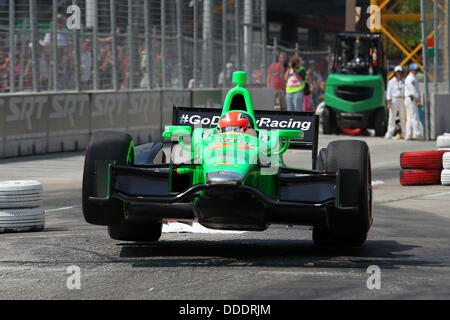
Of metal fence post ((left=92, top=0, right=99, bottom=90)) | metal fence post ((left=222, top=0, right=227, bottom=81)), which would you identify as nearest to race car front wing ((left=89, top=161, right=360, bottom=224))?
metal fence post ((left=92, top=0, right=99, bottom=90))

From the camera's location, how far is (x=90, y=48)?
23.4 m

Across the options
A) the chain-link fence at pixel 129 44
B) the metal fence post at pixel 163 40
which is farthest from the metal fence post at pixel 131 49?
the metal fence post at pixel 163 40

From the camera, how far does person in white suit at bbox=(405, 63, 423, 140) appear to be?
87.7ft

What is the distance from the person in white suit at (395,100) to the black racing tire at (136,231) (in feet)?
58.3

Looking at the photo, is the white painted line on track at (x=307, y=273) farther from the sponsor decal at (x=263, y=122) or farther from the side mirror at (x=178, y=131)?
the sponsor decal at (x=263, y=122)

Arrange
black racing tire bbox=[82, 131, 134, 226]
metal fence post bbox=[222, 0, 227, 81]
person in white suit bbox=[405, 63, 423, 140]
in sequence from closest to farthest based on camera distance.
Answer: black racing tire bbox=[82, 131, 134, 226] → person in white suit bbox=[405, 63, 423, 140] → metal fence post bbox=[222, 0, 227, 81]

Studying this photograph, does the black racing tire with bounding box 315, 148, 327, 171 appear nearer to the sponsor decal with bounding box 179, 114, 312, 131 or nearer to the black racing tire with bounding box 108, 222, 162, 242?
the sponsor decal with bounding box 179, 114, 312, 131

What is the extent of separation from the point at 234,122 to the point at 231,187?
1.34 meters

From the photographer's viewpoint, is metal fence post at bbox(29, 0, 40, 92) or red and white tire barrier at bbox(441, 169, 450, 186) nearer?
red and white tire barrier at bbox(441, 169, 450, 186)

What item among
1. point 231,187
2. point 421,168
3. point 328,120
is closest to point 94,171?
point 231,187

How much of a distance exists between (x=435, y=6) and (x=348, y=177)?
66.0 ft

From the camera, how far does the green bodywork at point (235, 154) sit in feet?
29.0

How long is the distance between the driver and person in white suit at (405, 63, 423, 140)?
Answer: 17.4 meters
